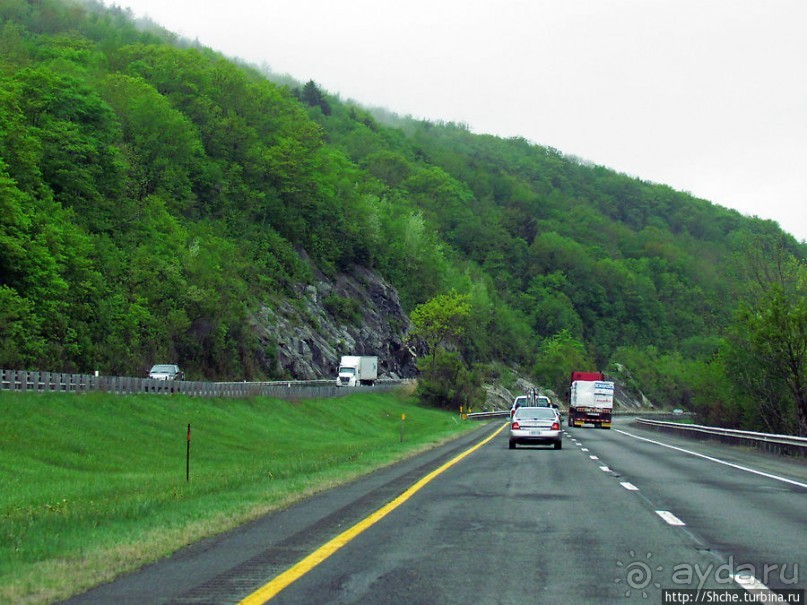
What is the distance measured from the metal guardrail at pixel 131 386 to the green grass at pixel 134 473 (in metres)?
1.08

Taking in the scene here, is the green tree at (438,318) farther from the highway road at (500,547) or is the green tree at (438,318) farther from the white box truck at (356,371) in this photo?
the highway road at (500,547)

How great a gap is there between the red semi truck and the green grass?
53.6ft

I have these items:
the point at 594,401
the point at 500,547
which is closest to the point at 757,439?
the point at 500,547

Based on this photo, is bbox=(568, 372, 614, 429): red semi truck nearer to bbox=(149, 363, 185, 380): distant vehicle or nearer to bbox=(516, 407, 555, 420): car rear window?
bbox=(149, 363, 185, 380): distant vehicle

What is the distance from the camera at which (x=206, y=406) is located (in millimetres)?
50500

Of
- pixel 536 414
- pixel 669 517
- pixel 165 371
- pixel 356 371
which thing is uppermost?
pixel 356 371

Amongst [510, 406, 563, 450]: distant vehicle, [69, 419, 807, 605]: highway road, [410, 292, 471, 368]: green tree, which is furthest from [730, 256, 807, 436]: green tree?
[410, 292, 471, 368]: green tree

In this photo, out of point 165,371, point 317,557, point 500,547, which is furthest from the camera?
point 165,371

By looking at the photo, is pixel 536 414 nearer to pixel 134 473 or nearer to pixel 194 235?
pixel 134 473

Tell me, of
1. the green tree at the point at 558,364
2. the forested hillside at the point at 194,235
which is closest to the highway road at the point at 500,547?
the forested hillside at the point at 194,235

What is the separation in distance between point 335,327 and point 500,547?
9011cm

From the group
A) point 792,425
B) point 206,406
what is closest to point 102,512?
point 206,406

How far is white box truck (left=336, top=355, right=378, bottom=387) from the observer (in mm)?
87812

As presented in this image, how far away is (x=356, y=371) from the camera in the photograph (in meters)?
89.2
